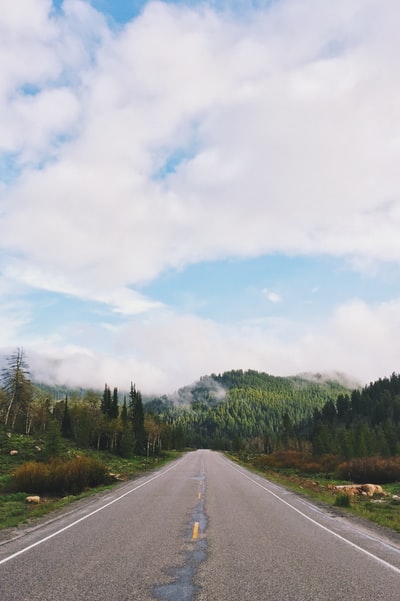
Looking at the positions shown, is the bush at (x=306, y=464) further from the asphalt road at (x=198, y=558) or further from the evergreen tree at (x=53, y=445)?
the asphalt road at (x=198, y=558)

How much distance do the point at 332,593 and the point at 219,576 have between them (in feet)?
6.46

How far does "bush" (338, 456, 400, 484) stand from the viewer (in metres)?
39.5

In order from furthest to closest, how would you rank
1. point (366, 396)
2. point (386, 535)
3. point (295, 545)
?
point (366, 396)
point (386, 535)
point (295, 545)

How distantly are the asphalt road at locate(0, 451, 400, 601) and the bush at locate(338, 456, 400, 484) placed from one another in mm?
27185

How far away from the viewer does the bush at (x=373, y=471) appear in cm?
3953

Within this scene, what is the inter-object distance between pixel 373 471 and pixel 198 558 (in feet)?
123

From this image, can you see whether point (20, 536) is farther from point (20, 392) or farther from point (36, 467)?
point (20, 392)

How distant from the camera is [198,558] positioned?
8859 mm

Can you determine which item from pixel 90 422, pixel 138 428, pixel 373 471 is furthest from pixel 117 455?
pixel 373 471

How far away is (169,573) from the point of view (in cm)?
764

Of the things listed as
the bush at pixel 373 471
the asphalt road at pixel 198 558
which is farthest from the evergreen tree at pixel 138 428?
the asphalt road at pixel 198 558

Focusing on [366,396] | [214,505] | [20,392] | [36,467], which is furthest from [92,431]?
[366,396]

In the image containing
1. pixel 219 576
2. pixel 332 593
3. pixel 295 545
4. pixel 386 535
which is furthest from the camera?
pixel 386 535

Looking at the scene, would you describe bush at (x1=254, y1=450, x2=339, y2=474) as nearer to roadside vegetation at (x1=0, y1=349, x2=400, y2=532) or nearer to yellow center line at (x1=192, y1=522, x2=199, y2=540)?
roadside vegetation at (x1=0, y1=349, x2=400, y2=532)
